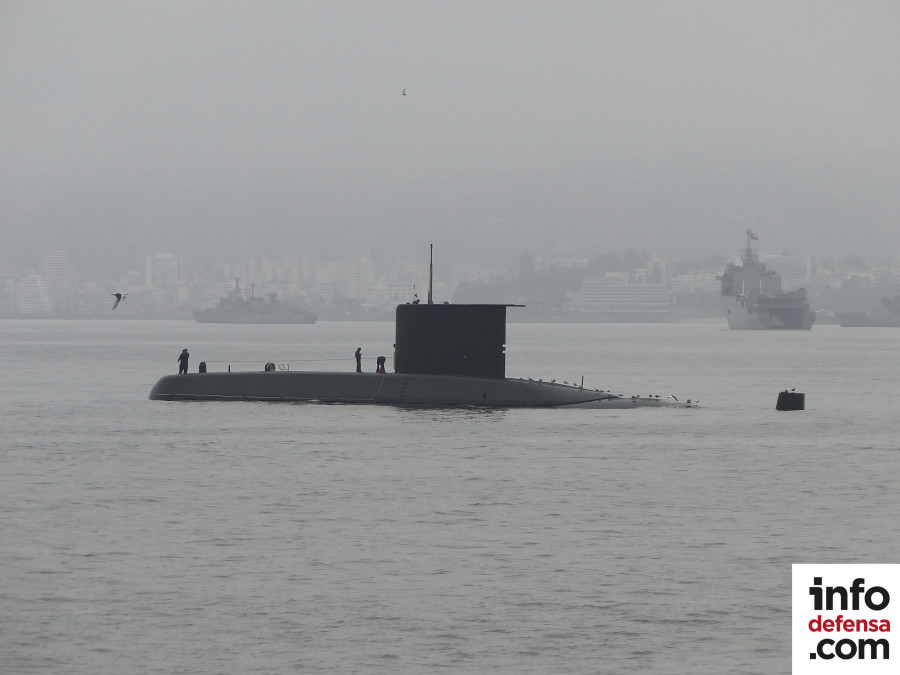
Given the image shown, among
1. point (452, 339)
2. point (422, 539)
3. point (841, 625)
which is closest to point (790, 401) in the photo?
point (452, 339)

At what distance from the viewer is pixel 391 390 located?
4256cm

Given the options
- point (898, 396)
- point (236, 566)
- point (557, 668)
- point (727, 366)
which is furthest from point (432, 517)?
point (727, 366)

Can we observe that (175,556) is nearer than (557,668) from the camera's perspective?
No

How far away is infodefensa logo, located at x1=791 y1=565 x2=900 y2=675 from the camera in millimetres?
14109

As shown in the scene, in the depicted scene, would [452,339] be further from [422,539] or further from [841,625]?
[841,625]

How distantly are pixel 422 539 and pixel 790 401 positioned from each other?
1300 inches

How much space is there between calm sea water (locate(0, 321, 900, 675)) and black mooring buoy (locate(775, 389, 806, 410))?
663 centimetres

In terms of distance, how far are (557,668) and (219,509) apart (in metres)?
11.7

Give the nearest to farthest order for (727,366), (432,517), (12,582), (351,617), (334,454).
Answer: (351,617), (12,582), (432,517), (334,454), (727,366)

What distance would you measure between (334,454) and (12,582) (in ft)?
51.1

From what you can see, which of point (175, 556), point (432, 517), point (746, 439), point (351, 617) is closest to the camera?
point (351, 617)

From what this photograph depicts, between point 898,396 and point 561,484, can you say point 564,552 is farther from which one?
point 898,396

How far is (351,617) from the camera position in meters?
15.8

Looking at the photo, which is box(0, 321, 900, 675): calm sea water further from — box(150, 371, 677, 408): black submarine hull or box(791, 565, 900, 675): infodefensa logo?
box(150, 371, 677, 408): black submarine hull
